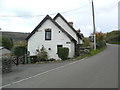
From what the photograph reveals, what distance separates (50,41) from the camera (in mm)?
27109

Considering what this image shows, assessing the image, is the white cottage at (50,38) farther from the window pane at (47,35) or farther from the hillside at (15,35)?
the hillside at (15,35)

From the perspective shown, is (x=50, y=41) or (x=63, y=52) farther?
(x=50, y=41)

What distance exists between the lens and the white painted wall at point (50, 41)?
26703mm

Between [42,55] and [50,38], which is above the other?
[50,38]

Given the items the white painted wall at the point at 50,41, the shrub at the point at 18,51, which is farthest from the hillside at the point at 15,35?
the shrub at the point at 18,51

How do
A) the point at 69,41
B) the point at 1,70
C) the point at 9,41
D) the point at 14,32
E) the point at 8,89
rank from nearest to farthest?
A: the point at 8,89
the point at 1,70
the point at 69,41
the point at 9,41
the point at 14,32

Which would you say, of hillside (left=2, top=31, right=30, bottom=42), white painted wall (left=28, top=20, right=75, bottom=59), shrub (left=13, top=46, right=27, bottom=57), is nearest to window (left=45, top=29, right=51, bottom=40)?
white painted wall (left=28, top=20, right=75, bottom=59)

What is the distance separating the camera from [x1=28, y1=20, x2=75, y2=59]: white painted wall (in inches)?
1051

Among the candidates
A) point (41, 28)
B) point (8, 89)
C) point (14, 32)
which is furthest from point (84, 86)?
point (14, 32)

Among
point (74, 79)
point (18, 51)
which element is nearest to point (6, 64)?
point (74, 79)

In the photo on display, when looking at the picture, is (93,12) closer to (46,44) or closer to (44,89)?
(46,44)

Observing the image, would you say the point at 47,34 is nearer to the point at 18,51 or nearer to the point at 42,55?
the point at 42,55

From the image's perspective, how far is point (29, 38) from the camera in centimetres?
2838

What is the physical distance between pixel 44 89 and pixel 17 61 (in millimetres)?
15054
